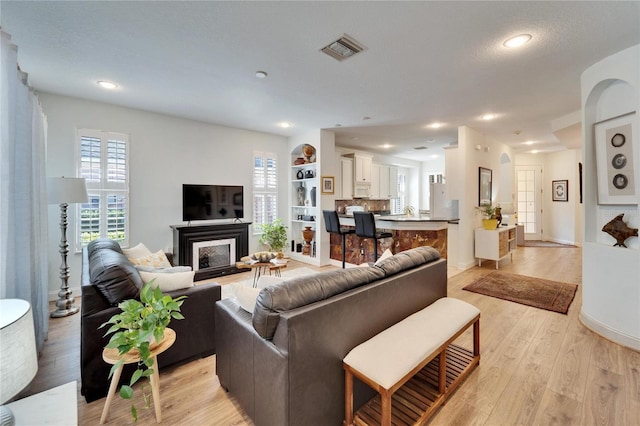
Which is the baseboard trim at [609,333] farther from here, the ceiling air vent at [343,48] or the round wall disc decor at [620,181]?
the ceiling air vent at [343,48]

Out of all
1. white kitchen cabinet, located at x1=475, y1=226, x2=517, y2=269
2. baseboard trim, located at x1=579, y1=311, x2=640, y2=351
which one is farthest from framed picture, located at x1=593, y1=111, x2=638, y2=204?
white kitchen cabinet, located at x1=475, y1=226, x2=517, y2=269

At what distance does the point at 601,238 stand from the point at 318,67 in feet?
11.8

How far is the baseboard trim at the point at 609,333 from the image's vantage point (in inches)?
98.2

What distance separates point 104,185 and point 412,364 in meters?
4.70

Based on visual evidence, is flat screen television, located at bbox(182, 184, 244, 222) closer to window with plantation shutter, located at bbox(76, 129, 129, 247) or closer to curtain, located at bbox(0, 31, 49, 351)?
window with plantation shutter, located at bbox(76, 129, 129, 247)

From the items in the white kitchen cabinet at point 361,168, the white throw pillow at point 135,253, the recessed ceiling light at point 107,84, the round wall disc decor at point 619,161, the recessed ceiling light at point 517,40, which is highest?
the recessed ceiling light at point 107,84

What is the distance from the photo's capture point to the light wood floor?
1.75 metres

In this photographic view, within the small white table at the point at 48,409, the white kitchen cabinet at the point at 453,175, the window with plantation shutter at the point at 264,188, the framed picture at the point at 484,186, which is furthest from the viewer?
the window with plantation shutter at the point at 264,188

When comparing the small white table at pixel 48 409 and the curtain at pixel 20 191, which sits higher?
the curtain at pixel 20 191

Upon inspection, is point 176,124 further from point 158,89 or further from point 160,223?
point 160,223

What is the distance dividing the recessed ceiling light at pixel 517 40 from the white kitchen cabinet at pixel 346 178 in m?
4.62

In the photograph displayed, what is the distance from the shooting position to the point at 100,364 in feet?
6.20

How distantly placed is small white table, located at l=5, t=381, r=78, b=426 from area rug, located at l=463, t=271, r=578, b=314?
4392 millimetres

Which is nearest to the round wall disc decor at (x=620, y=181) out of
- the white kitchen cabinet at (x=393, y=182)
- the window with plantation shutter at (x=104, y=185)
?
the white kitchen cabinet at (x=393, y=182)
